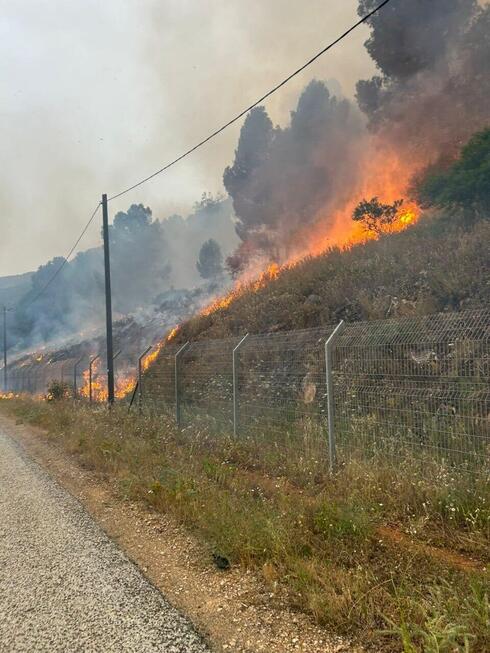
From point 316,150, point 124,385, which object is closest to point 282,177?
point 316,150

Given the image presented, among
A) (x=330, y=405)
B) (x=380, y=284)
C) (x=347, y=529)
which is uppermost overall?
(x=380, y=284)

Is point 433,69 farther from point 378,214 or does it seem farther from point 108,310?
point 108,310

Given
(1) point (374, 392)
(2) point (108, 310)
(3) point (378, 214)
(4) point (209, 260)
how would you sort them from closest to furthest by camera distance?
(1) point (374, 392) < (2) point (108, 310) < (3) point (378, 214) < (4) point (209, 260)

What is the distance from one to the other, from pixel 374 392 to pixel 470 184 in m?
13.0

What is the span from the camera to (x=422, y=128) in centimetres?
3350

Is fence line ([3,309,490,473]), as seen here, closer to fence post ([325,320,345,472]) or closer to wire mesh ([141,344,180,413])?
fence post ([325,320,345,472])

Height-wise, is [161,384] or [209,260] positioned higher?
[209,260]

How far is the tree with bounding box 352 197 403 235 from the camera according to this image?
24.7 meters

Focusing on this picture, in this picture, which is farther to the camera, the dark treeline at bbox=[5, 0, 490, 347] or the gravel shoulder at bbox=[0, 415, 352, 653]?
the dark treeline at bbox=[5, 0, 490, 347]

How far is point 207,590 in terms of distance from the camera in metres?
3.89

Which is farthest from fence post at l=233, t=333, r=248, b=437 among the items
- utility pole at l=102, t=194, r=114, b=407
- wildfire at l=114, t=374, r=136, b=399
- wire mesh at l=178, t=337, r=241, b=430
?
wildfire at l=114, t=374, r=136, b=399

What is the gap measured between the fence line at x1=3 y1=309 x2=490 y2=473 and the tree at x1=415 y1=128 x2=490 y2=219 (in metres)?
9.94

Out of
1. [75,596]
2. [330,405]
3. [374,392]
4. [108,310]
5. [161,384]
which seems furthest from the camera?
[108,310]

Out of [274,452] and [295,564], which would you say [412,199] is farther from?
[295,564]
